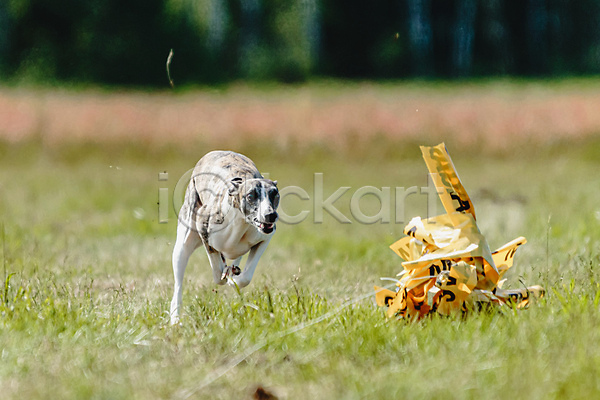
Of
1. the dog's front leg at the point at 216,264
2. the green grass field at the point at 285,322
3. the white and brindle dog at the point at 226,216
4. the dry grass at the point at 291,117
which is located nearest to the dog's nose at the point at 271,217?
the white and brindle dog at the point at 226,216

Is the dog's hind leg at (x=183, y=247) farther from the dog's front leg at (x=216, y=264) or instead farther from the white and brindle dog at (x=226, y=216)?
the dog's front leg at (x=216, y=264)

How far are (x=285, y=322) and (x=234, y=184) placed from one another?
3.18ft

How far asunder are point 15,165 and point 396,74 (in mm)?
12396

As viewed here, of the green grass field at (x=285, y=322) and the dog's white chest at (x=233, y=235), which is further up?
the dog's white chest at (x=233, y=235)

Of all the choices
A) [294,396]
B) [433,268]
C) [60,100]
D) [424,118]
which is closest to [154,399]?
[294,396]

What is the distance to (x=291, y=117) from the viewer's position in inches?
A: 627

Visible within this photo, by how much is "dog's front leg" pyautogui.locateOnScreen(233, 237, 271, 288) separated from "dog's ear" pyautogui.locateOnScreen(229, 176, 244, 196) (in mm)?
499

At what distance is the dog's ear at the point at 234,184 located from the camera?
5.12 metres

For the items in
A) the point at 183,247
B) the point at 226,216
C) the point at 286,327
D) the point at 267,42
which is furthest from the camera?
the point at 267,42

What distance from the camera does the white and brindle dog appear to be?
5000 mm

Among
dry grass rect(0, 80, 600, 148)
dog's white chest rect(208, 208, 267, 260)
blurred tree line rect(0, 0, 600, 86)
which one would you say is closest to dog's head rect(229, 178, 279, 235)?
dog's white chest rect(208, 208, 267, 260)

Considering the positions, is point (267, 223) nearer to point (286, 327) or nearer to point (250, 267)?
point (250, 267)

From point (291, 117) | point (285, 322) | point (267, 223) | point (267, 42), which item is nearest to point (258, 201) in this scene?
point (267, 223)

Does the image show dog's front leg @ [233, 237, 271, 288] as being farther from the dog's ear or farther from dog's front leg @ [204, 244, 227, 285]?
the dog's ear
